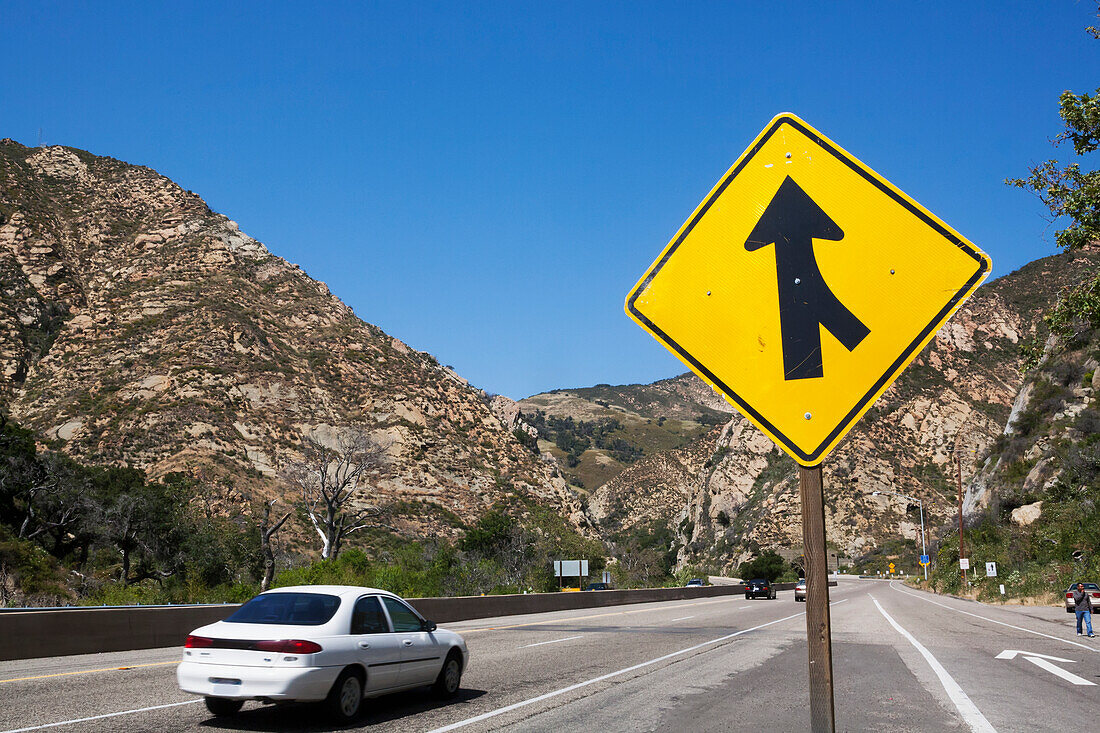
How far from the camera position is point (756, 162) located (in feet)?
11.9

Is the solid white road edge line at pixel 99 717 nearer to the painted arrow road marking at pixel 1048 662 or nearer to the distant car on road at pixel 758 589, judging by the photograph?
the painted arrow road marking at pixel 1048 662

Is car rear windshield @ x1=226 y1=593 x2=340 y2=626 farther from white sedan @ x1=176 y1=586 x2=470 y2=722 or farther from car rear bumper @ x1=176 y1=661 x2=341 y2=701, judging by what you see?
car rear bumper @ x1=176 y1=661 x2=341 y2=701

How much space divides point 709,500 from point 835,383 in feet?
356

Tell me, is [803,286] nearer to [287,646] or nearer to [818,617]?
[818,617]

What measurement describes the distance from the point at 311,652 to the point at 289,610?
875 millimetres

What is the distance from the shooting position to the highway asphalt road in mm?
8891

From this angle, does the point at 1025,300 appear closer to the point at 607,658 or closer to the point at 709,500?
the point at 709,500

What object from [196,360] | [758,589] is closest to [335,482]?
[196,360]

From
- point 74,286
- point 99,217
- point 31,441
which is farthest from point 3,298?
point 31,441

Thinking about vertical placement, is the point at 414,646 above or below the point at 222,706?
above

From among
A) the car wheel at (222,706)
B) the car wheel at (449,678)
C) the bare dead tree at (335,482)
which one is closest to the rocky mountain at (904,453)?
the bare dead tree at (335,482)

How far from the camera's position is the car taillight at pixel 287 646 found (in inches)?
332

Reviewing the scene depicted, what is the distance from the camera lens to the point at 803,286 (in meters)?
3.37

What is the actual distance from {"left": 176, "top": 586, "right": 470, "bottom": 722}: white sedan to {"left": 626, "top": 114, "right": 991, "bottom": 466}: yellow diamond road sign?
259 inches
